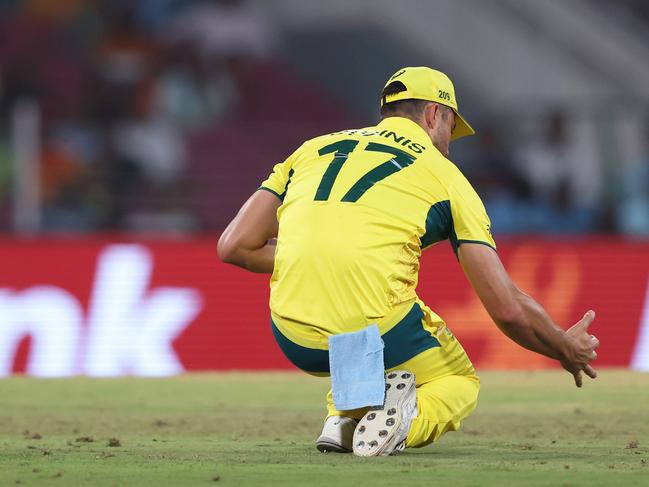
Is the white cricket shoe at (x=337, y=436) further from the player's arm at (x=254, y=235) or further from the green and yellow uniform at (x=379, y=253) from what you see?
the player's arm at (x=254, y=235)

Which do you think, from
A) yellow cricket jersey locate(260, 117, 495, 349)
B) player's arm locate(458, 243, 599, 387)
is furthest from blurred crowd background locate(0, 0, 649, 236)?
player's arm locate(458, 243, 599, 387)

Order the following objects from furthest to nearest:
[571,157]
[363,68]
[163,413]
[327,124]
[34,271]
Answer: [363,68] → [327,124] → [571,157] → [34,271] → [163,413]

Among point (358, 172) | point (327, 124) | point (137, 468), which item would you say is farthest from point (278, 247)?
point (327, 124)

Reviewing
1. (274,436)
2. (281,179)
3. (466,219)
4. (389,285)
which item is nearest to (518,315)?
(466,219)

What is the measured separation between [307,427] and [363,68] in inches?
534

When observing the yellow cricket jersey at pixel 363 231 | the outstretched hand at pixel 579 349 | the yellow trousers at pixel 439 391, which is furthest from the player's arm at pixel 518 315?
the yellow trousers at pixel 439 391

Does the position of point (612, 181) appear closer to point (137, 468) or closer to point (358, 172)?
point (358, 172)

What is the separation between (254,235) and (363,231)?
0.72 metres

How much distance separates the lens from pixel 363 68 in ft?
67.7

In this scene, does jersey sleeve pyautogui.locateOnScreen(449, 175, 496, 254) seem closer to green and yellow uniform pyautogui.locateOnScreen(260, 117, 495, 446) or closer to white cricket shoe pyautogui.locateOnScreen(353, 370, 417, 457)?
green and yellow uniform pyautogui.locateOnScreen(260, 117, 495, 446)

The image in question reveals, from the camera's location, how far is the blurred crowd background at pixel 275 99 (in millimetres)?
14938

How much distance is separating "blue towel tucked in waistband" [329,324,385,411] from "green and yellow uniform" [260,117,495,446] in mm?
102

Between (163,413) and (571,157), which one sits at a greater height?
(571,157)

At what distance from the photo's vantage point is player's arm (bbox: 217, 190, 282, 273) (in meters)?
6.57
